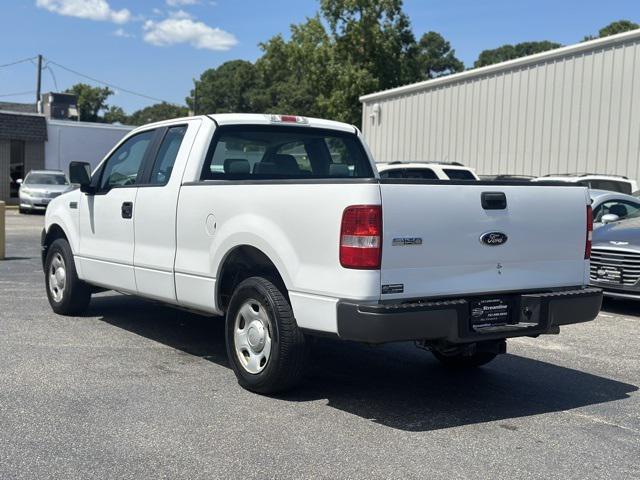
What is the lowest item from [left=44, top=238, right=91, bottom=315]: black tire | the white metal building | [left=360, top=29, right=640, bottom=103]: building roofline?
[left=44, top=238, right=91, bottom=315]: black tire

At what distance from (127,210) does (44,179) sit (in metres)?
23.9

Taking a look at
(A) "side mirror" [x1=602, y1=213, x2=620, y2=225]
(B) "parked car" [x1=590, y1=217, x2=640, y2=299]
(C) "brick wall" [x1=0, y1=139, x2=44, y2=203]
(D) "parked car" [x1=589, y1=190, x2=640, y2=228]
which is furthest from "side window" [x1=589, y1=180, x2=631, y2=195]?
(C) "brick wall" [x1=0, y1=139, x2=44, y2=203]

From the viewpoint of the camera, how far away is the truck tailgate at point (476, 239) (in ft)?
15.7

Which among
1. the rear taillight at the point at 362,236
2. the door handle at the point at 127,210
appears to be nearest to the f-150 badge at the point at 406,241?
the rear taillight at the point at 362,236

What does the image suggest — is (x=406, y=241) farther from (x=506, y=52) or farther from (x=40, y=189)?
(x=506, y=52)

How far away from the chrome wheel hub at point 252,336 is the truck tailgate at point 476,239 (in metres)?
1.13

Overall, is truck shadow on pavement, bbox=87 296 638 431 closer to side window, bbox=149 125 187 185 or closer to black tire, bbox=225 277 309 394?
black tire, bbox=225 277 309 394

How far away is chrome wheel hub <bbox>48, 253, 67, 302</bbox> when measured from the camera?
326 inches

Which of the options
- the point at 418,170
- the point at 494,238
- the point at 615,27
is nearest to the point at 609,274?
the point at 494,238

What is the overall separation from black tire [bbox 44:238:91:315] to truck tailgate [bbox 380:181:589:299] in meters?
4.47

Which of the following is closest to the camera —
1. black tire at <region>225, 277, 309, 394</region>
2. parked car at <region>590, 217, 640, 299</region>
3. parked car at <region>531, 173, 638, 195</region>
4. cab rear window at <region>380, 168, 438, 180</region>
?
black tire at <region>225, 277, 309, 394</region>

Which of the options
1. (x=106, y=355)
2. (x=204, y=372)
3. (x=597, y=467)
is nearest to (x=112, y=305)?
(x=106, y=355)

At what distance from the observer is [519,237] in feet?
17.5

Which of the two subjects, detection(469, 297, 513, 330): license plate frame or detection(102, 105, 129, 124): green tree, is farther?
detection(102, 105, 129, 124): green tree
